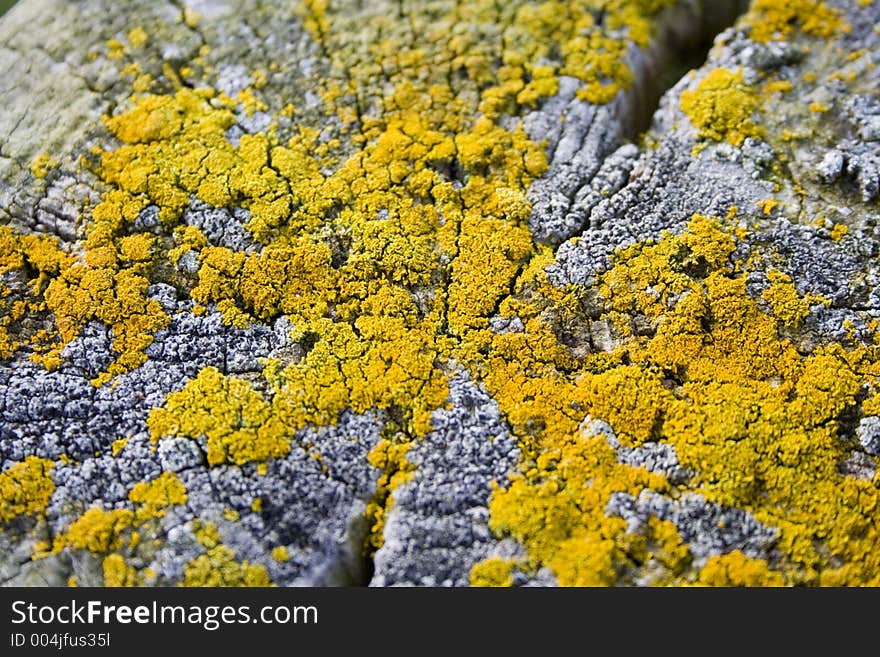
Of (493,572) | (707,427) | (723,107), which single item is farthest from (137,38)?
(707,427)

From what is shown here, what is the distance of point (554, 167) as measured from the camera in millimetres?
3131

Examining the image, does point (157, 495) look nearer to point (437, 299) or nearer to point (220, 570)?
point (220, 570)

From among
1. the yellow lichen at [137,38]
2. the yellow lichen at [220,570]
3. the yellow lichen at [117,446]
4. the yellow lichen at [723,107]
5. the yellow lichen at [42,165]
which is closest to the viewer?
the yellow lichen at [220,570]

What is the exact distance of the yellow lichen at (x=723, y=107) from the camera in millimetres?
3145

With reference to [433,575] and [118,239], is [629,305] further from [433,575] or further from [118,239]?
[118,239]

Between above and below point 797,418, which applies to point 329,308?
above

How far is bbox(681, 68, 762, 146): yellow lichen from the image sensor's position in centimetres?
314

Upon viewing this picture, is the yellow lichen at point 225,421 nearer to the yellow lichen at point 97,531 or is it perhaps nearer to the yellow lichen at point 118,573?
the yellow lichen at point 97,531

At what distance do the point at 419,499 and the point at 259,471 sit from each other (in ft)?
1.73

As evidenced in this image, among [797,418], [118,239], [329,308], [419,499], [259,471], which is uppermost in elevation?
[118,239]

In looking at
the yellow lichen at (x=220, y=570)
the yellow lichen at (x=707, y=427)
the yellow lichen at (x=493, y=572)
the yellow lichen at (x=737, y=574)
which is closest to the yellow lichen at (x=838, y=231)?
the yellow lichen at (x=707, y=427)

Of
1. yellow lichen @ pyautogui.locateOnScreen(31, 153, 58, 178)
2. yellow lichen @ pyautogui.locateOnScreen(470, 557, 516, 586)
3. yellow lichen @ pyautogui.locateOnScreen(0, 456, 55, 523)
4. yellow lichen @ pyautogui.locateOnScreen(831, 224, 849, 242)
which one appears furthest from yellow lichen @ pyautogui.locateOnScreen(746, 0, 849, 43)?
yellow lichen @ pyautogui.locateOnScreen(0, 456, 55, 523)

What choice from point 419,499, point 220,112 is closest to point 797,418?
point 419,499

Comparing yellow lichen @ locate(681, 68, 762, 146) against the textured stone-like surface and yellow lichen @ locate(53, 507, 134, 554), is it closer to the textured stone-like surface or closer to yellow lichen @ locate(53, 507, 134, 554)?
the textured stone-like surface
